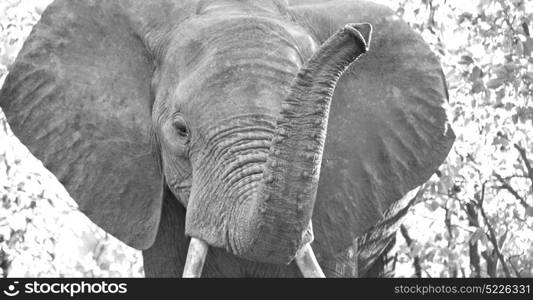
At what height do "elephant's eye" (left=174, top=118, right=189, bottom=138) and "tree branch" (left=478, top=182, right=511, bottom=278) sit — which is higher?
"elephant's eye" (left=174, top=118, right=189, bottom=138)

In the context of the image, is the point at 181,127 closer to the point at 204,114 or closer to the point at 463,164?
the point at 204,114

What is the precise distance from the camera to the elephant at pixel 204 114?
4.48m

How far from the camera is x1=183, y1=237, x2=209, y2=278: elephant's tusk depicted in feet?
14.4

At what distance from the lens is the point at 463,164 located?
25.0ft

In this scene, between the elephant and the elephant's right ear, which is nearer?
the elephant

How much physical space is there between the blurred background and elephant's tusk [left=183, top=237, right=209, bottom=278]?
2.62 meters

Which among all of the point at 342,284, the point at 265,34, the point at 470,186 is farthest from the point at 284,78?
the point at 470,186

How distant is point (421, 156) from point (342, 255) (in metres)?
0.47

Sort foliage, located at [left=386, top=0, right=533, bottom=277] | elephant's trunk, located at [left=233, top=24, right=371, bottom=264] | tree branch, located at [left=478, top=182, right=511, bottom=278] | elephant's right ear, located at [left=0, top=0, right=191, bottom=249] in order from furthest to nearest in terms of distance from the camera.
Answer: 1. tree branch, located at [left=478, top=182, right=511, bottom=278]
2. foliage, located at [left=386, top=0, right=533, bottom=277]
3. elephant's right ear, located at [left=0, top=0, right=191, bottom=249]
4. elephant's trunk, located at [left=233, top=24, right=371, bottom=264]

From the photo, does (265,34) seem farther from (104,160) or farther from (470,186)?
(470,186)

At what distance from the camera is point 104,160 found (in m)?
4.98

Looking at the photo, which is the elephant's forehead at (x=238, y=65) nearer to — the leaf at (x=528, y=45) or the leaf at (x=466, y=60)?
the leaf at (x=466, y=60)

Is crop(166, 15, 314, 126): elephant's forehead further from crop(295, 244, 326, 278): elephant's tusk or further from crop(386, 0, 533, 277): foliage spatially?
crop(386, 0, 533, 277): foliage

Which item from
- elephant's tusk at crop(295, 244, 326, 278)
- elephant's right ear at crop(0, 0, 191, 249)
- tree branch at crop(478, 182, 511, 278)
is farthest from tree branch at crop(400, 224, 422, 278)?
elephant's tusk at crop(295, 244, 326, 278)
